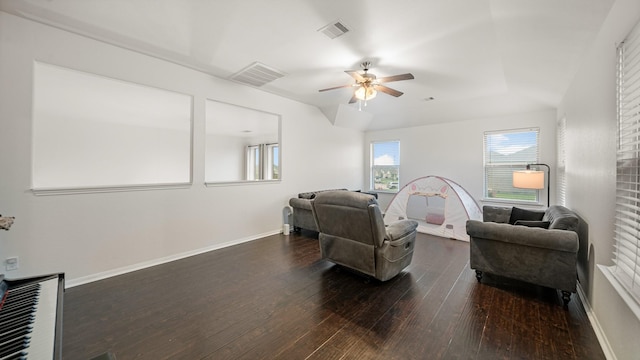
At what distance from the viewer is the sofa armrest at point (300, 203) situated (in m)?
4.69

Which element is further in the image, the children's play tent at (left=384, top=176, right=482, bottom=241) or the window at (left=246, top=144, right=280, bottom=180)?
the window at (left=246, top=144, right=280, bottom=180)

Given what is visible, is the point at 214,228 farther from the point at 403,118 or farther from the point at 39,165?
the point at 403,118

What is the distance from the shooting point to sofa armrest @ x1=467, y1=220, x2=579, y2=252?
2.29 meters

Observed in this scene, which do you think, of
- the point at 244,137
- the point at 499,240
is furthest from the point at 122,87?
the point at 499,240

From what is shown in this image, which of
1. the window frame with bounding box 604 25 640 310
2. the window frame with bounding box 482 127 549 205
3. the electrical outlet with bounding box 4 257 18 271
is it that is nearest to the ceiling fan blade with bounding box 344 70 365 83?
the window frame with bounding box 604 25 640 310

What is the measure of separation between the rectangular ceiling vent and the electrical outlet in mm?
3326

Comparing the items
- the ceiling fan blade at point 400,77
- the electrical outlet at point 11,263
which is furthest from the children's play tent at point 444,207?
the electrical outlet at point 11,263

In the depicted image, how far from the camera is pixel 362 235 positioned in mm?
2766

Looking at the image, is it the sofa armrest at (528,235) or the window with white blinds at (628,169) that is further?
the sofa armrest at (528,235)

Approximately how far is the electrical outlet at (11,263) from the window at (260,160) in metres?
5.34

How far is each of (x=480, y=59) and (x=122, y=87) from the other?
5.36 meters

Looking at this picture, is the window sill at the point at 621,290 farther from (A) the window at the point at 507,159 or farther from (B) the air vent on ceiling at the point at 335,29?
(A) the window at the point at 507,159

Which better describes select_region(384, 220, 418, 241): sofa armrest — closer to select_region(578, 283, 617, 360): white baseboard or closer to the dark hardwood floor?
the dark hardwood floor

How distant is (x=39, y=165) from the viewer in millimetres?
4641
